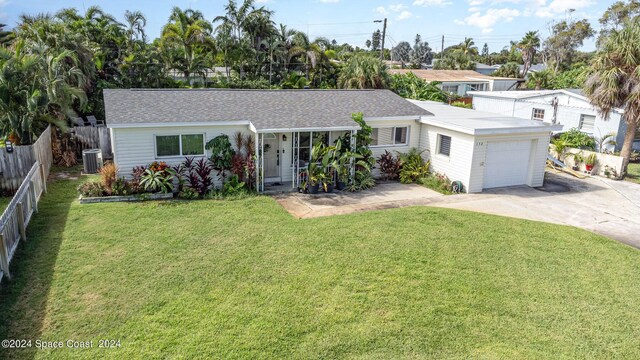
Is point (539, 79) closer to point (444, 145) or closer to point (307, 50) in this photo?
point (307, 50)

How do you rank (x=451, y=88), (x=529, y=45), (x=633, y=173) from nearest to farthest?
(x=633, y=173)
(x=451, y=88)
(x=529, y=45)

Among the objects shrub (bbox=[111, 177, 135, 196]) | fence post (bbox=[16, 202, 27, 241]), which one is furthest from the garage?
fence post (bbox=[16, 202, 27, 241])

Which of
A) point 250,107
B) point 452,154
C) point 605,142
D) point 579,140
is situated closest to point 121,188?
point 250,107

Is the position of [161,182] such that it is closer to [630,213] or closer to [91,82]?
[91,82]

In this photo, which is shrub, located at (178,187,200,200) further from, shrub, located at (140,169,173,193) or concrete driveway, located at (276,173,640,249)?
concrete driveway, located at (276,173,640,249)

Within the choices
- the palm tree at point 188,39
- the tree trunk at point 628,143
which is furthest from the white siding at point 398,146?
the palm tree at point 188,39
